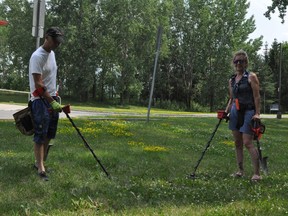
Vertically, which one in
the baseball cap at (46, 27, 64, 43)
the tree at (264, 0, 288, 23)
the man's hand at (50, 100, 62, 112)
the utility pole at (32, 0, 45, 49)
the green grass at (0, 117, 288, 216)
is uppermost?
the tree at (264, 0, 288, 23)

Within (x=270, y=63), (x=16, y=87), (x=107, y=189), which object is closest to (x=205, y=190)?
(x=107, y=189)

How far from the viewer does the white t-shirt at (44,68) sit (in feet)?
18.7

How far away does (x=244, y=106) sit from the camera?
652 cm

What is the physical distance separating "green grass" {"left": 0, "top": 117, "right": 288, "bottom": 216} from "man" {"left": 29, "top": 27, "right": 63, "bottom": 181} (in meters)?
0.50

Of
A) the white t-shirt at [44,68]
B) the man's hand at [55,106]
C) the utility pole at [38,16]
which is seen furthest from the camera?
the utility pole at [38,16]

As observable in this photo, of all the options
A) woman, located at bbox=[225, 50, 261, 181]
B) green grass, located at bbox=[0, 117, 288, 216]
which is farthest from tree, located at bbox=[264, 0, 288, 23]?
woman, located at bbox=[225, 50, 261, 181]

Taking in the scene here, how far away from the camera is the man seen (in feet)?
18.6

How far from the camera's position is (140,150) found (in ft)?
29.6

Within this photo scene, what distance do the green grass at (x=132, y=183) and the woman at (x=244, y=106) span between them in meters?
0.45

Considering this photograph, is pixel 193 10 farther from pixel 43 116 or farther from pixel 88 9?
pixel 43 116

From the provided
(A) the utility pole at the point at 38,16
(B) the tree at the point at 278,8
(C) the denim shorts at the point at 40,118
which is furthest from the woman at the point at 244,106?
A: (B) the tree at the point at 278,8

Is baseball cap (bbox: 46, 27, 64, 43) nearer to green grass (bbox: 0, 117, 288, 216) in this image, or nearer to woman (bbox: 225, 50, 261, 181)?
green grass (bbox: 0, 117, 288, 216)

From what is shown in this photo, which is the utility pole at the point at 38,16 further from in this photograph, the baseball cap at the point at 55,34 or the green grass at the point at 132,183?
the baseball cap at the point at 55,34

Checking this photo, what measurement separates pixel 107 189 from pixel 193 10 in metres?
54.9
